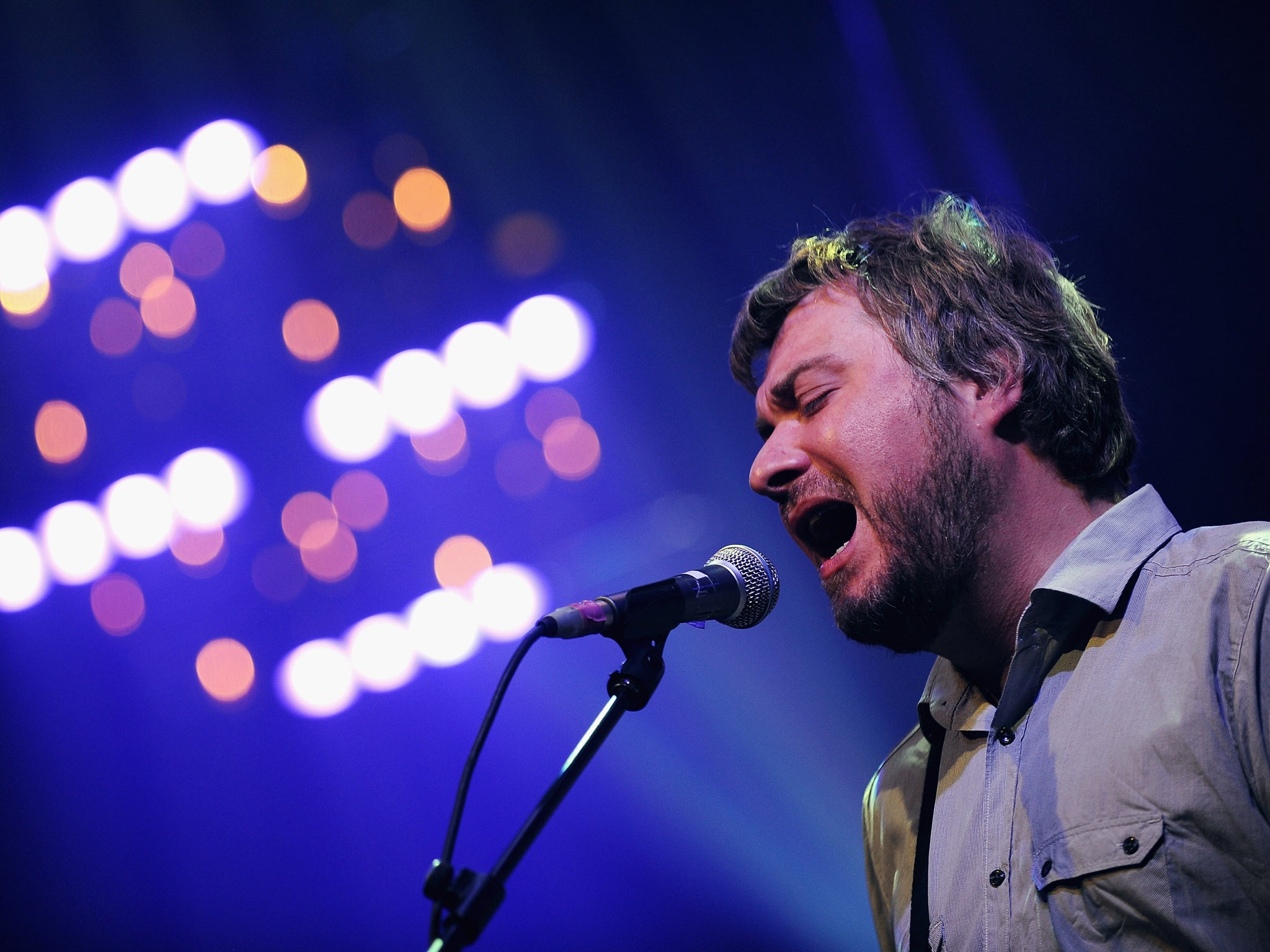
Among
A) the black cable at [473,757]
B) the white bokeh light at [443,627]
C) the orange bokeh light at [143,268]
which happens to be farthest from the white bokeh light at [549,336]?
the black cable at [473,757]

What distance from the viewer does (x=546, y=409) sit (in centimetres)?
364

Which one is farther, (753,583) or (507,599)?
(507,599)

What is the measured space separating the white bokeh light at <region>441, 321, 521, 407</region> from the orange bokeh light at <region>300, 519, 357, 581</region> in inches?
30.5

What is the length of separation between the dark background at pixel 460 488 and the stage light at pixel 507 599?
0.08 m

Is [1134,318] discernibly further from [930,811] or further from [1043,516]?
[930,811]

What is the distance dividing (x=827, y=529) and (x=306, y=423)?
2559 millimetres

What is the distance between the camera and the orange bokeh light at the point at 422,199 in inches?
141

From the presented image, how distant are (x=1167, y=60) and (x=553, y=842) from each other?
133 inches

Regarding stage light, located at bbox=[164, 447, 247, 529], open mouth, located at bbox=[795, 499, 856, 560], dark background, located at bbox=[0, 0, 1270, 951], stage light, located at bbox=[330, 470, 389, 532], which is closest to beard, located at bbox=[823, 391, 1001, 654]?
open mouth, located at bbox=[795, 499, 856, 560]

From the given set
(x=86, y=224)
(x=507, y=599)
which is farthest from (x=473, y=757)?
(x=86, y=224)

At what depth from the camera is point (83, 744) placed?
11.4ft

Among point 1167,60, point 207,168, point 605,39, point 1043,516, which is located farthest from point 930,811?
point 207,168

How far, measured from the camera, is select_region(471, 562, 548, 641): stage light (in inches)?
140

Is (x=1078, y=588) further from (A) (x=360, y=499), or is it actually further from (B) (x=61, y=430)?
(B) (x=61, y=430)
